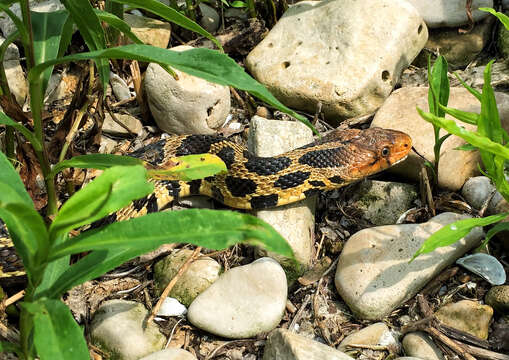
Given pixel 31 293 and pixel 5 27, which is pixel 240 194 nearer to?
pixel 31 293

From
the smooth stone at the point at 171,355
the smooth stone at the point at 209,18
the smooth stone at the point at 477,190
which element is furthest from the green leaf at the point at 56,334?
the smooth stone at the point at 209,18

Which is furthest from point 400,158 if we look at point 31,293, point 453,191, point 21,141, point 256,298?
point 31,293

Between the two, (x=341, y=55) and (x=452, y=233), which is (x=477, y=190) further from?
(x=341, y=55)

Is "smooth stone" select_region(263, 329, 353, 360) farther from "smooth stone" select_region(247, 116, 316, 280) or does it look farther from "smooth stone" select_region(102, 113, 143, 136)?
"smooth stone" select_region(102, 113, 143, 136)

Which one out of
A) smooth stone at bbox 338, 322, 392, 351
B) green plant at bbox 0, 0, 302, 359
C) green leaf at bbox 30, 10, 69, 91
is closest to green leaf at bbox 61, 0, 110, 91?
green leaf at bbox 30, 10, 69, 91

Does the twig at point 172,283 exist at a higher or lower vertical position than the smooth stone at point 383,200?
lower

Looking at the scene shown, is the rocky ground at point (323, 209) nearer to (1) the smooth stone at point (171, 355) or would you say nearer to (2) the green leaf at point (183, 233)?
(1) the smooth stone at point (171, 355)
